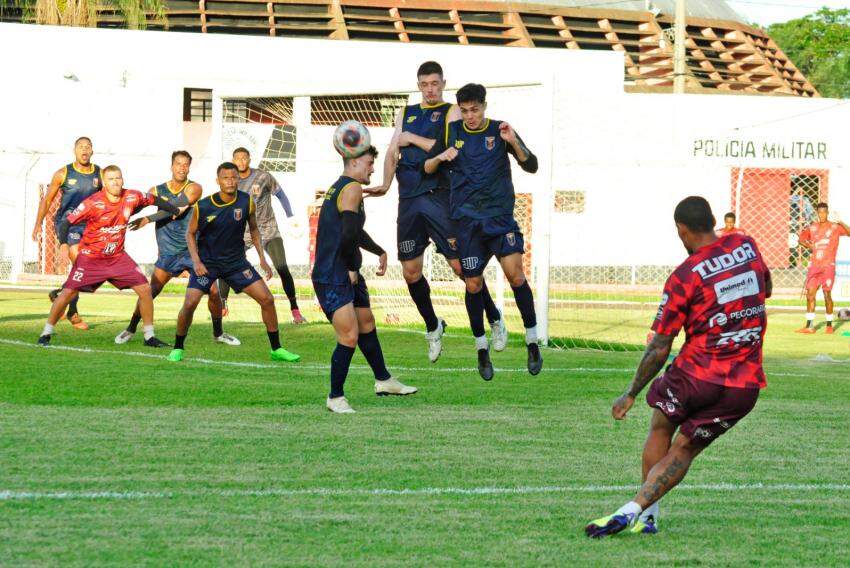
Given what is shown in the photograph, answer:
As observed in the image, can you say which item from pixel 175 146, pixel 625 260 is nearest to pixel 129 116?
pixel 175 146

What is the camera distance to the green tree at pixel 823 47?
70.3 m

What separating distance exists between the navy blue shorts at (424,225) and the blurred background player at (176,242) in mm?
3884

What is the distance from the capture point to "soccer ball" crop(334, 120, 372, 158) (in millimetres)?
9000

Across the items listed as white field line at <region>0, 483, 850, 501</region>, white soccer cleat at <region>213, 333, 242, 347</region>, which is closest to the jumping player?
white field line at <region>0, 483, 850, 501</region>

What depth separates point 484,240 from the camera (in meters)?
10.5

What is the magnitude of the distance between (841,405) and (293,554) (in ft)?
22.6

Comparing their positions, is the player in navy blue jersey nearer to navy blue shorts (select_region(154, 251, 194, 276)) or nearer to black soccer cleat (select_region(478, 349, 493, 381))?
black soccer cleat (select_region(478, 349, 493, 381))

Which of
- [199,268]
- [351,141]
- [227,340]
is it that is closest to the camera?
[351,141]

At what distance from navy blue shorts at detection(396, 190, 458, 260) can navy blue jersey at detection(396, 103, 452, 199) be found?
0.08 m

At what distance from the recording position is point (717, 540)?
5609 mm

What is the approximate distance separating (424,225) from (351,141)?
219 cm

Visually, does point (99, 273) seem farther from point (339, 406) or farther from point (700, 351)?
point (700, 351)

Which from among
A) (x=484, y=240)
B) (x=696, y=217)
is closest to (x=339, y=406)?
(x=484, y=240)

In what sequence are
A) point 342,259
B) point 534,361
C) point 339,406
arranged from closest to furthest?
point 342,259, point 339,406, point 534,361
